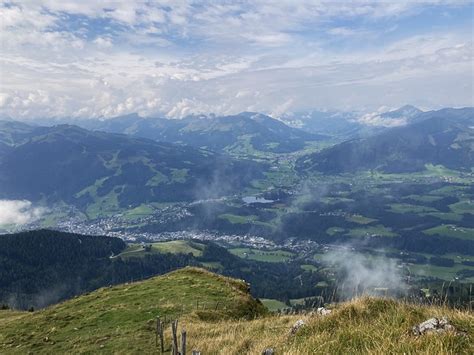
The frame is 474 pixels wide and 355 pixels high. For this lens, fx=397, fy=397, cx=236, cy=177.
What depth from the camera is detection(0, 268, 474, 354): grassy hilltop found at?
10047 mm

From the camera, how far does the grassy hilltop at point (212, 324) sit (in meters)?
10.0

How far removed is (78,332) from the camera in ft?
82.8

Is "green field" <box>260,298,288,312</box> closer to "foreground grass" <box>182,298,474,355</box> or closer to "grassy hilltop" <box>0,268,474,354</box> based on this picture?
"grassy hilltop" <box>0,268,474,354</box>

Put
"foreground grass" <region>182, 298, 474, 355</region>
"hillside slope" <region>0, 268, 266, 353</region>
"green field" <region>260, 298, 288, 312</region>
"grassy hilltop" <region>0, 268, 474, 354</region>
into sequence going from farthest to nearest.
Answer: "green field" <region>260, 298, 288, 312</region>, "hillside slope" <region>0, 268, 266, 353</region>, "grassy hilltop" <region>0, 268, 474, 354</region>, "foreground grass" <region>182, 298, 474, 355</region>

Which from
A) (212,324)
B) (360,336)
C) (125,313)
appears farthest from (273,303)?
(360,336)

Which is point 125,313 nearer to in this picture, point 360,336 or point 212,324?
point 212,324

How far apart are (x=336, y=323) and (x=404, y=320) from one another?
2.23m

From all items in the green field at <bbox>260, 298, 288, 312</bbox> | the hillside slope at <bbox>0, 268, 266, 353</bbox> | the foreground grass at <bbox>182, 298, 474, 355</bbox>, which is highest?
the foreground grass at <bbox>182, 298, 474, 355</bbox>

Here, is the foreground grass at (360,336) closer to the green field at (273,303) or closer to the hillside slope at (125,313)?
the hillside slope at (125,313)

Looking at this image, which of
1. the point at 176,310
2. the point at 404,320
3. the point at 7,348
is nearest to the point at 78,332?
the point at 7,348

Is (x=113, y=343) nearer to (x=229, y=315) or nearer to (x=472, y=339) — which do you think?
(x=229, y=315)

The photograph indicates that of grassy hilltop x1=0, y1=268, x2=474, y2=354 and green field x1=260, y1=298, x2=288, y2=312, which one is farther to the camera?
green field x1=260, y1=298, x2=288, y2=312

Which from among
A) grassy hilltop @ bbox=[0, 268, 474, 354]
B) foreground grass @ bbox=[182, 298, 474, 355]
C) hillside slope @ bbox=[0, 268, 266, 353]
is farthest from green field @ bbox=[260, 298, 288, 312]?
foreground grass @ bbox=[182, 298, 474, 355]

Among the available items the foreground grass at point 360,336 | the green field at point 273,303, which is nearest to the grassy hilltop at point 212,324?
the foreground grass at point 360,336
